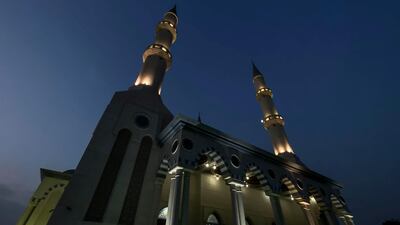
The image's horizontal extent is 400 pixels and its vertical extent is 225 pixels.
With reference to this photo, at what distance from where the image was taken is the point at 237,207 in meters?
11.0

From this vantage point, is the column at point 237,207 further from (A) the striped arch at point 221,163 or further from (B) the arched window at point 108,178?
(B) the arched window at point 108,178

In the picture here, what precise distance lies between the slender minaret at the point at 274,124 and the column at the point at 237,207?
1330 centimetres

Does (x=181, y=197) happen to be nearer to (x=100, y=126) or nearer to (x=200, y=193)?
(x=200, y=193)

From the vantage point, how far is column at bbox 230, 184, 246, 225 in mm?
10594

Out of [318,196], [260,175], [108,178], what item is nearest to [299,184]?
[318,196]

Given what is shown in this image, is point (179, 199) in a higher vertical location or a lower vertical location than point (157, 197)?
lower

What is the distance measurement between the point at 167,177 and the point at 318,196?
1213 cm

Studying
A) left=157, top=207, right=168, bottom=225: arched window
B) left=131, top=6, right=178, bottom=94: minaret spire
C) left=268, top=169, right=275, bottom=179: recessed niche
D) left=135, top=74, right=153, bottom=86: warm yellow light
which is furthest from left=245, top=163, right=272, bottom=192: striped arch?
left=135, top=74, right=153, bottom=86: warm yellow light

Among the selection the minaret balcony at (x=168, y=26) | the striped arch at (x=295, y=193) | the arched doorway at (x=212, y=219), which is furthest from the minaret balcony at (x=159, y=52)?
the striped arch at (x=295, y=193)

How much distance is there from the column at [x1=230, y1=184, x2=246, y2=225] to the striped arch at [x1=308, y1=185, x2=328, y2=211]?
8270 millimetres

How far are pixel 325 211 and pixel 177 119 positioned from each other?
1418 centimetres

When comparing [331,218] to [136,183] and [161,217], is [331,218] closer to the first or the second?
[161,217]

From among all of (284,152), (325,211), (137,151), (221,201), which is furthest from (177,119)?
(284,152)

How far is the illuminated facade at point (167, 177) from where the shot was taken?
10.3 metres
